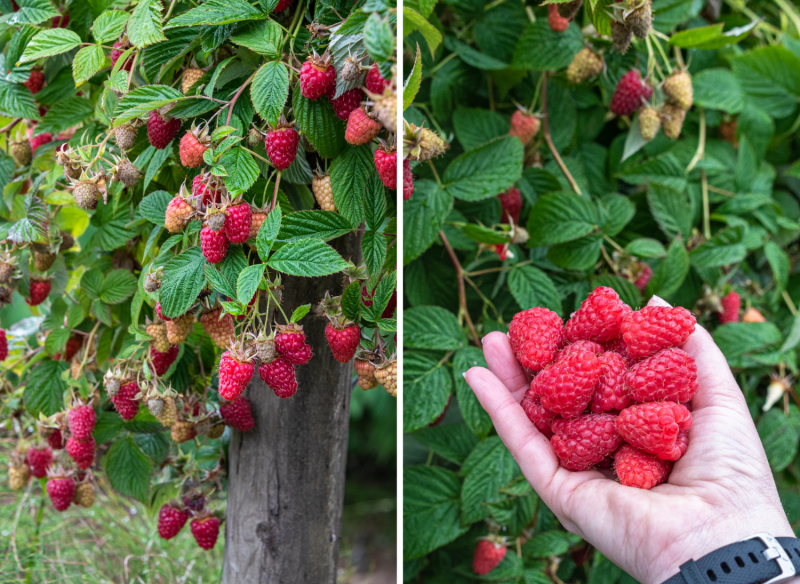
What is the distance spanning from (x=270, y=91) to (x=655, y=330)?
49 centimetres

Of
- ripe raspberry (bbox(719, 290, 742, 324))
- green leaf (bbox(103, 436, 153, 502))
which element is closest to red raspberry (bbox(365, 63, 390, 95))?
green leaf (bbox(103, 436, 153, 502))

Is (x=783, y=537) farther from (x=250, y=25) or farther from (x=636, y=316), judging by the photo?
(x=250, y=25)

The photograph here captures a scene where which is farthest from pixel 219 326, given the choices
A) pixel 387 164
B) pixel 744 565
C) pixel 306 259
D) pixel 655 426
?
pixel 744 565

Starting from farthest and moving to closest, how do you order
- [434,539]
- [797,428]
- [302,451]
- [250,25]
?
[797,428] → [434,539] → [302,451] → [250,25]

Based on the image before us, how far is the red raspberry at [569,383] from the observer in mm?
663

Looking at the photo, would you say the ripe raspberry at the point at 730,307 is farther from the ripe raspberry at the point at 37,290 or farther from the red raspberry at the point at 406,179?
the ripe raspberry at the point at 37,290

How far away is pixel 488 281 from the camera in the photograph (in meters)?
1.09

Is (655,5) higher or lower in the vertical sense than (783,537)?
higher

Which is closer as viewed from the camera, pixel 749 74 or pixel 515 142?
pixel 515 142

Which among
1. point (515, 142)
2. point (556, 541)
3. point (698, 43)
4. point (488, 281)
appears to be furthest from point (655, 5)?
point (556, 541)

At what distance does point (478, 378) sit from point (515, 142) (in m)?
0.38

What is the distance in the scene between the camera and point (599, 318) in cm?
74

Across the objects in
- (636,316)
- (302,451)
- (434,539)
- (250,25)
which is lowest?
(434,539)

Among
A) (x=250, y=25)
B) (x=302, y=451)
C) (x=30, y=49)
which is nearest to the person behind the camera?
(x=250, y=25)
